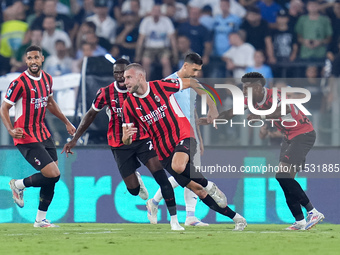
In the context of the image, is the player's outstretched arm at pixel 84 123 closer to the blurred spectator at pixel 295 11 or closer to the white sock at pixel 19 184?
the white sock at pixel 19 184

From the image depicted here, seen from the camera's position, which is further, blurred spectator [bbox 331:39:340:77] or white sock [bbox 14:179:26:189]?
blurred spectator [bbox 331:39:340:77]

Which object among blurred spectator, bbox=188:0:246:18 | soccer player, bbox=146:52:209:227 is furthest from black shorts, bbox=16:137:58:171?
blurred spectator, bbox=188:0:246:18

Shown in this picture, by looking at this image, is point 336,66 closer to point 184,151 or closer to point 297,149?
point 297,149

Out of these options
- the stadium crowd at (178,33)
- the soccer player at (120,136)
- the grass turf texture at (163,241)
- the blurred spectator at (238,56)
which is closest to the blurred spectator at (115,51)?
the stadium crowd at (178,33)

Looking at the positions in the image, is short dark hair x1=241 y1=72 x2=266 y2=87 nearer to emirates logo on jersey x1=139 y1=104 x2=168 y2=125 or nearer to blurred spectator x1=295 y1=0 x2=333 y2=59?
emirates logo on jersey x1=139 y1=104 x2=168 y2=125

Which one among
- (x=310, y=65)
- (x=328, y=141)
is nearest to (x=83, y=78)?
(x=328, y=141)

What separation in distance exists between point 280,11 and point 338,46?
143cm

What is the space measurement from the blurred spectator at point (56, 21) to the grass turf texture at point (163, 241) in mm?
5712

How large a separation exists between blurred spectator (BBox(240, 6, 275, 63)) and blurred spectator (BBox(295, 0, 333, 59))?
1.89ft

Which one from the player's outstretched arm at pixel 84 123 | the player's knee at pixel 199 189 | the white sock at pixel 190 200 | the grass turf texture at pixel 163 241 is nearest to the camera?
the grass turf texture at pixel 163 241

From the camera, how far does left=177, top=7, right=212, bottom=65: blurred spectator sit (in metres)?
13.9

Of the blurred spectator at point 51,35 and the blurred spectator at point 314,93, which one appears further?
the blurred spectator at point 51,35

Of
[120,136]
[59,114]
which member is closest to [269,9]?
[120,136]

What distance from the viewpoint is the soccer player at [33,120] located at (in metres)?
9.30
